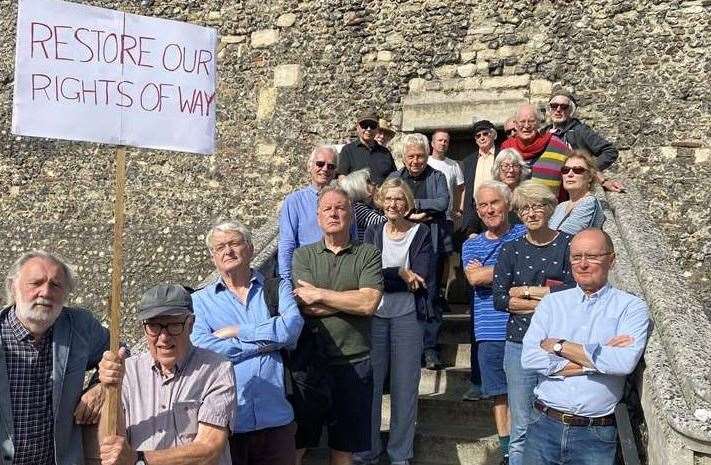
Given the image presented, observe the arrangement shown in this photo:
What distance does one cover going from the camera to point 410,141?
6.64m

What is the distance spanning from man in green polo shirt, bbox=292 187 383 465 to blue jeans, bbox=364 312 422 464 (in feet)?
1.41

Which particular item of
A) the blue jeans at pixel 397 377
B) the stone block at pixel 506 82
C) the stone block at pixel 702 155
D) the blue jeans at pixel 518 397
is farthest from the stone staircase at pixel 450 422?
the stone block at pixel 506 82

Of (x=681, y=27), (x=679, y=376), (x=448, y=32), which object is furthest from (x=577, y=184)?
(x=448, y=32)

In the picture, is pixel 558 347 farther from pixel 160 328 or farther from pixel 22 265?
pixel 22 265

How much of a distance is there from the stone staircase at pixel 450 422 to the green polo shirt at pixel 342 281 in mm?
1031

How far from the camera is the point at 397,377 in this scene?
522 centimetres

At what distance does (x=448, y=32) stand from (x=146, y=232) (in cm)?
479

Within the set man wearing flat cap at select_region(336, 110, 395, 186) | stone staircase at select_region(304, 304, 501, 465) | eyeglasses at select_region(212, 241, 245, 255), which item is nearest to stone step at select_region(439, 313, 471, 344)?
stone staircase at select_region(304, 304, 501, 465)

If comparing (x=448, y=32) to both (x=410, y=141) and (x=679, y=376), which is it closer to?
(x=410, y=141)

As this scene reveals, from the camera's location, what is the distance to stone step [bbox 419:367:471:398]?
6.13m

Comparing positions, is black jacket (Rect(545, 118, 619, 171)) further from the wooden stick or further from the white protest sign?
the wooden stick

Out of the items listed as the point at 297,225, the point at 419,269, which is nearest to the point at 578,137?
the point at 419,269

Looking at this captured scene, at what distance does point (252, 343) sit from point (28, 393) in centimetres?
110

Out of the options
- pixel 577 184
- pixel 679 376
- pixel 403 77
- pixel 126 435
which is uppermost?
pixel 403 77
